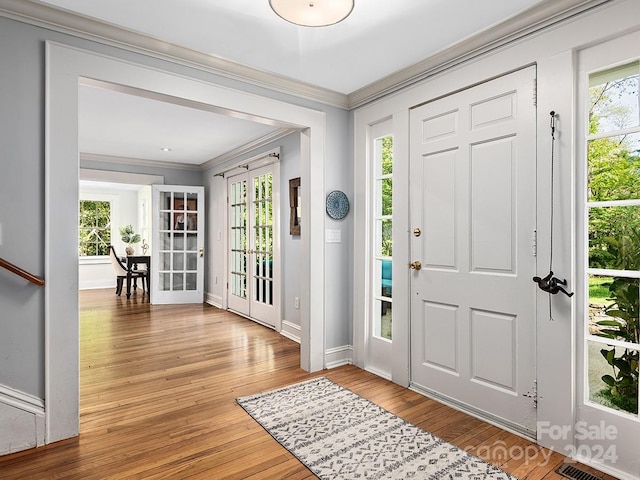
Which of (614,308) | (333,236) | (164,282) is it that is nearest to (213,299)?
(164,282)

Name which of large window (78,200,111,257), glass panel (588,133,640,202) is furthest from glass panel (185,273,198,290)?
glass panel (588,133,640,202)

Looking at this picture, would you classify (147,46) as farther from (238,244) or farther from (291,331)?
(238,244)

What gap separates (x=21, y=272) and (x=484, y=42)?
9.65ft

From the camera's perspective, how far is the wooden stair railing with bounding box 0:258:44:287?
1944 millimetres

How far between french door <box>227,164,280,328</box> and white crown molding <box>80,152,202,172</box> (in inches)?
47.2

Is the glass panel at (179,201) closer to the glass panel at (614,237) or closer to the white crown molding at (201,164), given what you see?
the white crown molding at (201,164)

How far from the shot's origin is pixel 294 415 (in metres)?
2.42

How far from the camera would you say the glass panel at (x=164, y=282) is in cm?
630

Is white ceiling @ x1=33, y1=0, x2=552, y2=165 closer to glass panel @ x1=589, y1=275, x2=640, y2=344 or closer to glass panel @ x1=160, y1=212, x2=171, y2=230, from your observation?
glass panel @ x1=589, y1=275, x2=640, y2=344

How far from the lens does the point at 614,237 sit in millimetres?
1882

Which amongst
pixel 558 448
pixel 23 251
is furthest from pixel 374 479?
pixel 23 251

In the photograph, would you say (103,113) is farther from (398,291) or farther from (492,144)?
(492,144)

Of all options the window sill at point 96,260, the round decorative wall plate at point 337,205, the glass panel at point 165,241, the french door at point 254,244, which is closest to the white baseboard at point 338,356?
the round decorative wall plate at point 337,205

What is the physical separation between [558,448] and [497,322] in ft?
2.29
